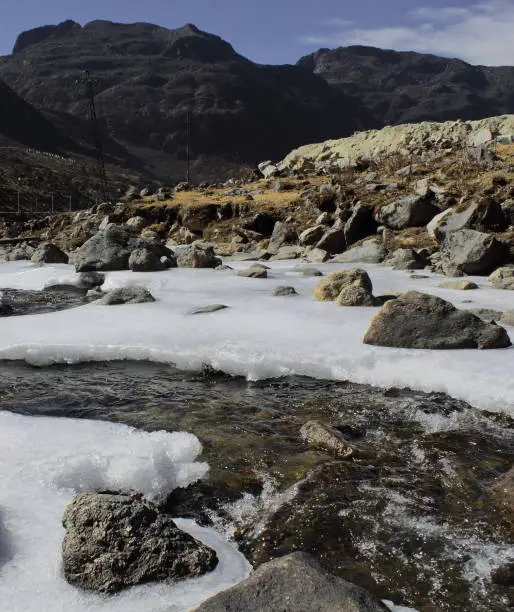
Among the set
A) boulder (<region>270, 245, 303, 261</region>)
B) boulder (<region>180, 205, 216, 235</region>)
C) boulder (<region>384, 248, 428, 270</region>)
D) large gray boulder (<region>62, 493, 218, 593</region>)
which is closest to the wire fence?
boulder (<region>180, 205, 216, 235</region>)

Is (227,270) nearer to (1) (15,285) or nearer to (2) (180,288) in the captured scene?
(2) (180,288)

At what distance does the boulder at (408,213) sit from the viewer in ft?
47.7

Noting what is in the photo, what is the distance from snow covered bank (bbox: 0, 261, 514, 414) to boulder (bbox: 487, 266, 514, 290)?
0.64 ft

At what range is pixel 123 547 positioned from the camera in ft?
9.02

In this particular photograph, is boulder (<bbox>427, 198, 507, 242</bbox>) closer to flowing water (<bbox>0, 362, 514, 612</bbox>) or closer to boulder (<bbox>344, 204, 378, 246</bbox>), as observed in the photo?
boulder (<bbox>344, 204, 378, 246</bbox>)

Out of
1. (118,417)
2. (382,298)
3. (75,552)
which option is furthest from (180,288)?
(75,552)

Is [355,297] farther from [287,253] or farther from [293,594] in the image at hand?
[287,253]

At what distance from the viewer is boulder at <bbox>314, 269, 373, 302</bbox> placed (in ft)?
27.1

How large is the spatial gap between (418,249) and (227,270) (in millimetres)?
4156

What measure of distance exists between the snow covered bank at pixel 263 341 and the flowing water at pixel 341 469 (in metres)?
0.20

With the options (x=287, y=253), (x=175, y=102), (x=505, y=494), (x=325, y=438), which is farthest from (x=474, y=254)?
(x=175, y=102)

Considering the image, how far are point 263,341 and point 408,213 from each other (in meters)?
9.36

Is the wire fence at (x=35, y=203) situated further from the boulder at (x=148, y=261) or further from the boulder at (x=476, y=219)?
the boulder at (x=476, y=219)

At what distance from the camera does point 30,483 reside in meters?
3.47
